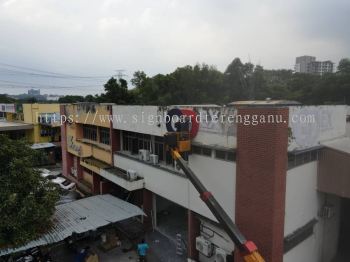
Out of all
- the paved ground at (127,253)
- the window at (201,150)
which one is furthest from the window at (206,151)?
the paved ground at (127,253)

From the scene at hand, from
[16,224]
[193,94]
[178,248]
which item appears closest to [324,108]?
[178,248]

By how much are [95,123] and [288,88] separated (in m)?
38.9

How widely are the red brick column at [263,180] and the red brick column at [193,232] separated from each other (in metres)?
2.91

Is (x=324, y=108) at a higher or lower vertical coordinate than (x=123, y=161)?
higher

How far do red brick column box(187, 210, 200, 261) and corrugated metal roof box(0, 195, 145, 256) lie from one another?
297 centimetres

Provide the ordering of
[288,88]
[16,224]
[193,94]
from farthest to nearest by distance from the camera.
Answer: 1. [288,88]
2. [193,94]
3. [16,224]

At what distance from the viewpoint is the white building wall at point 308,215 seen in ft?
31.7

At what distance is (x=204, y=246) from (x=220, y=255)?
94cm

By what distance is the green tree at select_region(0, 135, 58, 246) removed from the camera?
10844 millimetres

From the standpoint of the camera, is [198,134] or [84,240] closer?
[198,134]

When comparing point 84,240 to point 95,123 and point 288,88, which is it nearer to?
point 95,123

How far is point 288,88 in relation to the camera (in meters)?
48.0

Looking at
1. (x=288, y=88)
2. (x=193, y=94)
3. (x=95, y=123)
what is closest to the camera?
(x=95, y=123)

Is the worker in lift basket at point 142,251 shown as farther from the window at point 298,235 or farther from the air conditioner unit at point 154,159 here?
the window at point 298,235
